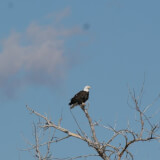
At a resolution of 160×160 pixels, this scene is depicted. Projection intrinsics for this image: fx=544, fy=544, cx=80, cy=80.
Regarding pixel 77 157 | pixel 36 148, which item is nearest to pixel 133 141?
pixel 77 157

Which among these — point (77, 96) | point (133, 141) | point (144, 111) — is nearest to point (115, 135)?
point (133, 141)

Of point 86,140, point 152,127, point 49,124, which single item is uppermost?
point 49,124

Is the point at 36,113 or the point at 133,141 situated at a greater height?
the point at 36,113

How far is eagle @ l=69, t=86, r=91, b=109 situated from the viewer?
16.2 m

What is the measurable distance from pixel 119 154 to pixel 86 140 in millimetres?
752

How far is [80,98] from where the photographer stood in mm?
16812

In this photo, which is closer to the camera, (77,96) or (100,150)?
(100,150)

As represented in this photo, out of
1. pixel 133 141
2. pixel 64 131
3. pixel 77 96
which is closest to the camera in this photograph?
pixel 133 141

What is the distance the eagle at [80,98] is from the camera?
16203mm

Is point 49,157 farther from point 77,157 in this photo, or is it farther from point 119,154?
point 119,154

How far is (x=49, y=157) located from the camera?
11414 millimetres

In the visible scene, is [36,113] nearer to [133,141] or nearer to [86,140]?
[86,140]

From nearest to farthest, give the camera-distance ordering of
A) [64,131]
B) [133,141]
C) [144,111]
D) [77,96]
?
[144,111] < [133,141] < [64,131] < [77,96]

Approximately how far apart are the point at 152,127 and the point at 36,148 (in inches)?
99.8
